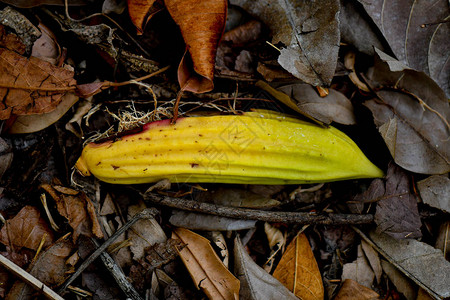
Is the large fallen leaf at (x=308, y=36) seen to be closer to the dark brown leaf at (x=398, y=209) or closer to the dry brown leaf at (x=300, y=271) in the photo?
the dark brown leaf at (x=398, y=209)

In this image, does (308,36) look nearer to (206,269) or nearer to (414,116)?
(414,116)

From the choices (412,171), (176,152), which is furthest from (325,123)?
(176,152)

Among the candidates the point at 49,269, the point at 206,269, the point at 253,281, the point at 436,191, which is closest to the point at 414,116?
the point at 436,191

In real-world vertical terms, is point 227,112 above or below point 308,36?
below

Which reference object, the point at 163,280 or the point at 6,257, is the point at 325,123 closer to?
the point at 163,280

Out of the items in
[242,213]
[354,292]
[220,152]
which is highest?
[220,152]

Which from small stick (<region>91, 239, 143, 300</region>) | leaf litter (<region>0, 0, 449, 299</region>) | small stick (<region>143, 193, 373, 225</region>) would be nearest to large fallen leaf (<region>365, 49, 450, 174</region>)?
leaf litter (<region>0, 0, 449, 299</region>)

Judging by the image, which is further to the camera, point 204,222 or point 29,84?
point 204,222

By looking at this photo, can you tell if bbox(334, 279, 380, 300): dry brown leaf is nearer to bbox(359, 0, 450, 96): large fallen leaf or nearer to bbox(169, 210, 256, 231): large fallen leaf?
bbox(169, 210, 256, 231): large fallen leaf
